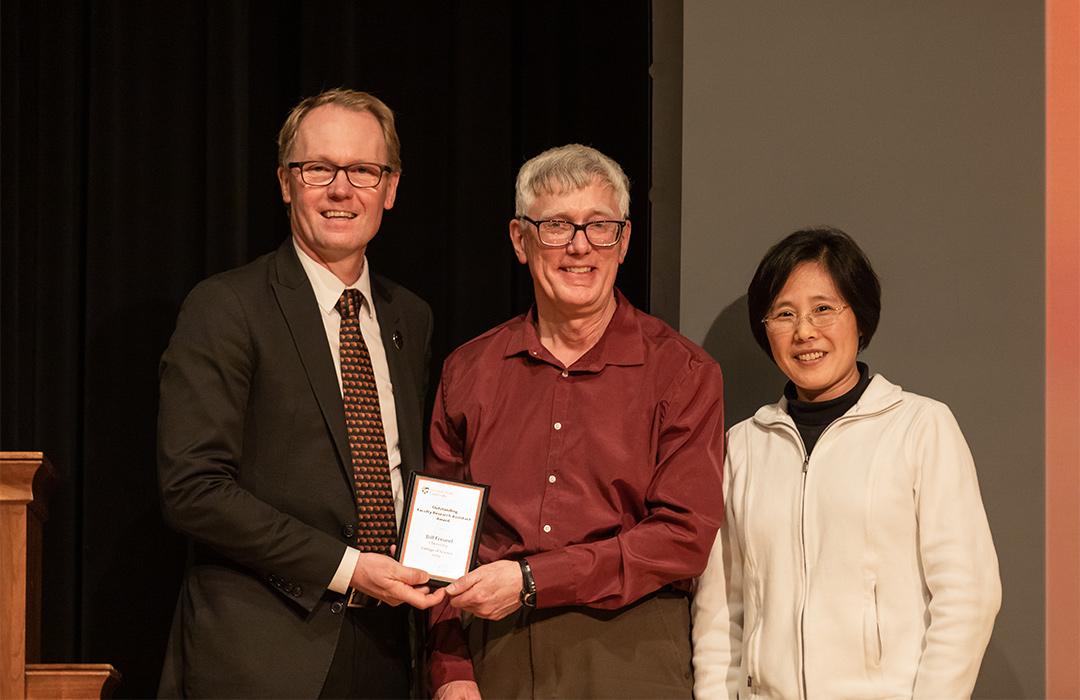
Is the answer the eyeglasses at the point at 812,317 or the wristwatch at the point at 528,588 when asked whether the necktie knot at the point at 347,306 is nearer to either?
the wristwatch at the point at 528,588

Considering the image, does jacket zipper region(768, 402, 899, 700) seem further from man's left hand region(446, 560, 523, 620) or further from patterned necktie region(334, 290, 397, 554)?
patterned necktie region(334, 290, 397, 554)

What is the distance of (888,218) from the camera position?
10.6ft

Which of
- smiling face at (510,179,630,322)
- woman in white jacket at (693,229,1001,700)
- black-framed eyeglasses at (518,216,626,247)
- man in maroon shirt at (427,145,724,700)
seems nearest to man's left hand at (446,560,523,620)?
man in maroon shirt at (427,145,724,700)

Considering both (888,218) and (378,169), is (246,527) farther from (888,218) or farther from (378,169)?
(888,218)

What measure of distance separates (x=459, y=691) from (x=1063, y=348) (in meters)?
1.72

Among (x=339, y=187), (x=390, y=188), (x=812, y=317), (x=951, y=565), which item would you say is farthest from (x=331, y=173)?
(x=951, y=565)

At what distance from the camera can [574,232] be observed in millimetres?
2785

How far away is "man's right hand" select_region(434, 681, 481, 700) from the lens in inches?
105

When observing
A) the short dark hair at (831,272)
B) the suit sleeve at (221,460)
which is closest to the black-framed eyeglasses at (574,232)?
the short dark hair at (831,272)

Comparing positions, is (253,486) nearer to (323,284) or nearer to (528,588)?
(323,284)

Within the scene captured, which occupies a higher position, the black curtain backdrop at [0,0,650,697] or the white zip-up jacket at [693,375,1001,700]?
the black curtain backdrop at [0,0,650,697]

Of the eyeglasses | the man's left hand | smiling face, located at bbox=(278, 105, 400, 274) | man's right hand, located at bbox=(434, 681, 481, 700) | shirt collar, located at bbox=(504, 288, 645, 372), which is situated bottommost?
man's right hand, located at bbox=(434, 681, 481, 700)

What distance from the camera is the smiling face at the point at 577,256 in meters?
2.79

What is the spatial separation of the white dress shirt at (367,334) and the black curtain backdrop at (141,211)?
0.96m
